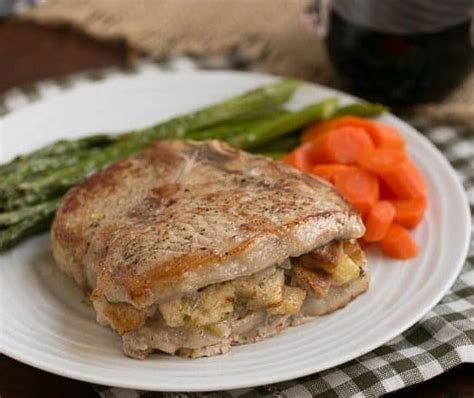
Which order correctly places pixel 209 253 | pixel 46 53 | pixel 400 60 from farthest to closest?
pixel 46 53, pixel 400 60, pixel 209 253

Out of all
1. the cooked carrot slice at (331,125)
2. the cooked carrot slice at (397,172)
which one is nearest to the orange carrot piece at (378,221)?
the cooked carrot slice at (397,172)

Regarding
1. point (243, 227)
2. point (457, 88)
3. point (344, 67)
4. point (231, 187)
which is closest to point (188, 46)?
point (344, 67)

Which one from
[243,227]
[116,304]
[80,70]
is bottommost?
[80,70]

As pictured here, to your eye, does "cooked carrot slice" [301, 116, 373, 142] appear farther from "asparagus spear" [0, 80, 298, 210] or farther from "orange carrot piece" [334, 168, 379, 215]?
"orange carrot piece" [334, 168, 379, 215]

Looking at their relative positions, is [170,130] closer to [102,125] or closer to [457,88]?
[102,125]

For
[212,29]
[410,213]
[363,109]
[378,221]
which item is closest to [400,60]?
[363,109]

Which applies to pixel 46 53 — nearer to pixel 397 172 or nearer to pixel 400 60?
pixel 400 60
